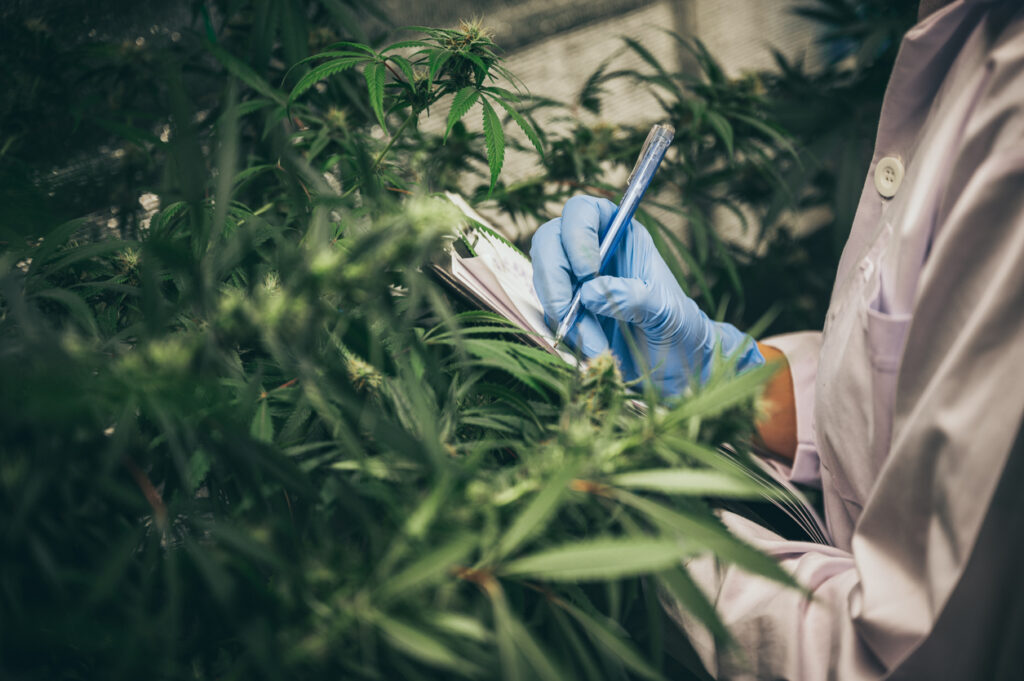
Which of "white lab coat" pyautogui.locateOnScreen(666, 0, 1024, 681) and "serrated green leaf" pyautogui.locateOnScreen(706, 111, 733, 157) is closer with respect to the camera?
"white lab coat" pyautogui.locateOnScreen(666, 0, 1024, 681)

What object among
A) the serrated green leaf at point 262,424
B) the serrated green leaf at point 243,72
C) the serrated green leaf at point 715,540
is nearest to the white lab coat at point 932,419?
the serrated green leaf at point 715,540

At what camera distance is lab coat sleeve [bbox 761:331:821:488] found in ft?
2.74

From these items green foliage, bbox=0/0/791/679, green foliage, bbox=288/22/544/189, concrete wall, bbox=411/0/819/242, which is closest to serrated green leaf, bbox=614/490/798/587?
green foliage, bbox=0/0/791/679

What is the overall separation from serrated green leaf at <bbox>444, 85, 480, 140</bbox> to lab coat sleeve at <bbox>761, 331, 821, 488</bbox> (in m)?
0.58

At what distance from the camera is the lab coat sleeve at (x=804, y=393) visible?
0.84 meters

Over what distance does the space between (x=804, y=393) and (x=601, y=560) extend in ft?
2.26

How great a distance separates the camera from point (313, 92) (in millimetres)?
857

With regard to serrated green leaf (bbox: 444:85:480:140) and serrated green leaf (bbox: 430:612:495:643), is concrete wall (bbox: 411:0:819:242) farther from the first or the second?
serrated green leaf (bbox: 430:612:495:643)

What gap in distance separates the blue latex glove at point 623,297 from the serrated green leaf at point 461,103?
247 mm

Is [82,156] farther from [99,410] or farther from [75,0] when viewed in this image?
[99,410]

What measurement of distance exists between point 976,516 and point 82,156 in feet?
4.01

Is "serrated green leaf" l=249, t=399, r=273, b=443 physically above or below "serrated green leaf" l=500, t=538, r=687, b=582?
below

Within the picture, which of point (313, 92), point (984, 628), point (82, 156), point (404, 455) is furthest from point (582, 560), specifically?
point (82, 156)

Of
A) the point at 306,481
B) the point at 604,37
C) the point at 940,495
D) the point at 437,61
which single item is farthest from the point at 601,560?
the point at 604,37
